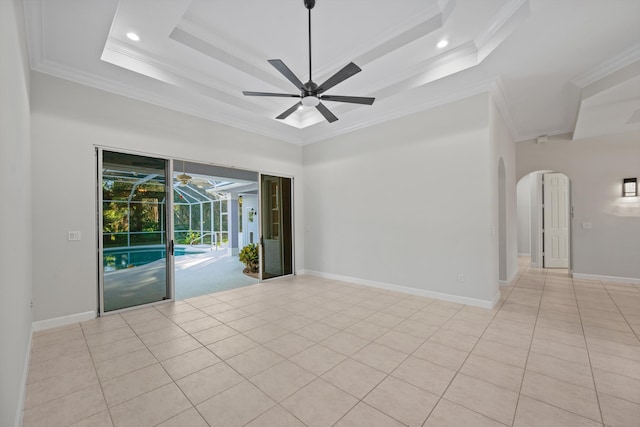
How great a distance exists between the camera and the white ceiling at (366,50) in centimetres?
261

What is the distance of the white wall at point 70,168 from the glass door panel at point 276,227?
227 centimetres

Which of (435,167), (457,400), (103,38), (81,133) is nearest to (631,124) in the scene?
(435,167)

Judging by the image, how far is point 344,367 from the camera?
7.72ft

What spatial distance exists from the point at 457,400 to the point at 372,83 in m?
4.11

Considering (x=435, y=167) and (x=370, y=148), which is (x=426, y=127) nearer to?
(x=435, y=167)

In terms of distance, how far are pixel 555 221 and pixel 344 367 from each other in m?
7.48

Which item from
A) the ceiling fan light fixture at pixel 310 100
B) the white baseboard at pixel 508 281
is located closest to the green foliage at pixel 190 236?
the ceiling fan light fixture at pixel 310 100

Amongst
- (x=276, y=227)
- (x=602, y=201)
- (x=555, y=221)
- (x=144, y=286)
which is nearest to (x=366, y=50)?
(x=276, y=227)

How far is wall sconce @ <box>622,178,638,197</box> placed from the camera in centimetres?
506

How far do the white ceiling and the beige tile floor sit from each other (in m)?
3.18

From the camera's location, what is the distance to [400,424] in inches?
67.1

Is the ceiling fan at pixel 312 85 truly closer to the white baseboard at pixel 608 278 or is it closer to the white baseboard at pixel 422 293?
the white baseboard at pixel 422 293

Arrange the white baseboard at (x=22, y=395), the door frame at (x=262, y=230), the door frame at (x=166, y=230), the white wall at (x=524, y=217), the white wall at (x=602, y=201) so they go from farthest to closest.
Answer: the white wall at (x=524, y=217) → the door frame at (x=262, y=230) → the white wall at (x=602, y=201) → the door frame at (x=166, y=230) → the white baseboard at (x=22, y=395)

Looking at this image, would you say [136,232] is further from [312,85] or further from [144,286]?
[312,85]
